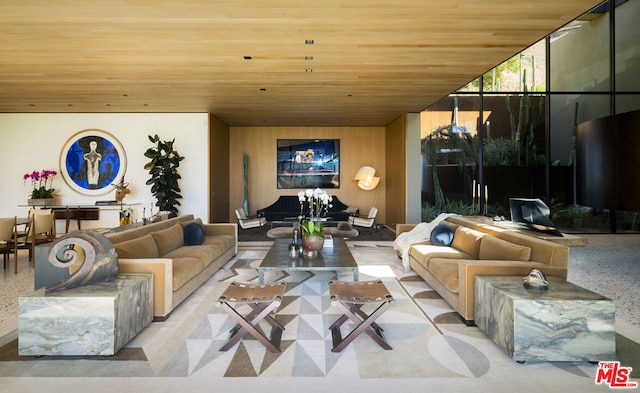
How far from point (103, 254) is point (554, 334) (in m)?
3.54

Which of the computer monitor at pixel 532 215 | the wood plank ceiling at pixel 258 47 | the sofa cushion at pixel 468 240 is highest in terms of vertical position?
the wood plank ceiling at pixel 258 47

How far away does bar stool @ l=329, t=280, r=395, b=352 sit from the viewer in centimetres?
275

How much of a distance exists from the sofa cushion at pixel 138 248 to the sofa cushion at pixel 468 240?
3.85m

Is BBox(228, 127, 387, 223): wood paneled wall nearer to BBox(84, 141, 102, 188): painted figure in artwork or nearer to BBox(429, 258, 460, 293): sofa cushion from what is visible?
BBox(84, 141, 102, 188): painted figure in artwork

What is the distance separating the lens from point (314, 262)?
4.22 m

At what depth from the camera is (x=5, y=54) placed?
15.4 feet

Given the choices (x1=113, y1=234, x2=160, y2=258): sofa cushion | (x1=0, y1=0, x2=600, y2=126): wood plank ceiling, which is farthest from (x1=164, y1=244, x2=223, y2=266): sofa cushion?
A: (x1=0, y1=0, x2=600, y2=126): wood plank ceiling

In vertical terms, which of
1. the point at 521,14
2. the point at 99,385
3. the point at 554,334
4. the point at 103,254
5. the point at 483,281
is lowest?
the point at 99,385

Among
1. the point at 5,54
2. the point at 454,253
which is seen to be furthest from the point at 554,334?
the point at 5,54

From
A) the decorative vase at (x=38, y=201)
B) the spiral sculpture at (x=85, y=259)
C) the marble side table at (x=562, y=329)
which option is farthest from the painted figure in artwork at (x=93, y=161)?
the marble side table at (x=562, y=329)

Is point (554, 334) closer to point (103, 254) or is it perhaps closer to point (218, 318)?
point (218, 318)

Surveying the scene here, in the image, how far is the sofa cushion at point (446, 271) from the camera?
3.47 meters

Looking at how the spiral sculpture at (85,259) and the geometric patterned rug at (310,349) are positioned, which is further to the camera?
the spiral sculpture at (85,259)

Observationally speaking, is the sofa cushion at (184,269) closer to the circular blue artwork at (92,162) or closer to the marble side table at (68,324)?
the marble side table at (68,324)
